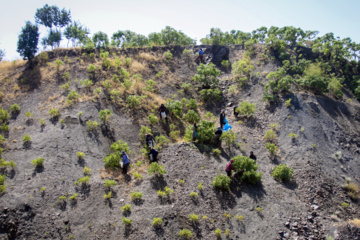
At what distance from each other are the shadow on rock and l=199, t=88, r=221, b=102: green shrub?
9.22 meters

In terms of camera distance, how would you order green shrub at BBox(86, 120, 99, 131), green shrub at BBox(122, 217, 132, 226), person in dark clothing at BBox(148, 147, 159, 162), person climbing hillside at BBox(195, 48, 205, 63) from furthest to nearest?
person climbing hillside at BBox(195, 48, 205, 63), green shrub at BBox(86, 120, 99, 131), person in dark clothing at BBox(148, 147, 159, 162), green shrub at BBox(122, 217, 132, 226)

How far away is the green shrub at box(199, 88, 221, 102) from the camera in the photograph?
64.0 feet

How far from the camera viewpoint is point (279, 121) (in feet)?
54.4

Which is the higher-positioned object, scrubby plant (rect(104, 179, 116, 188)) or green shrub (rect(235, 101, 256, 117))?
green shrub (rect(235, 101, 256, 117))

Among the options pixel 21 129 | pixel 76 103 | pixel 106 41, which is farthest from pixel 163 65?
pixel 21 129

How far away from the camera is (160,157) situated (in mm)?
13172

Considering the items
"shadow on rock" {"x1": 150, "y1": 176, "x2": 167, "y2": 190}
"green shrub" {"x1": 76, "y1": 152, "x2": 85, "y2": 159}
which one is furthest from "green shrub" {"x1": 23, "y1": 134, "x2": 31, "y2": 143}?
"shadow on rock" {"x1": 150, "y1": 176, "x2": 167, "y2": 190}

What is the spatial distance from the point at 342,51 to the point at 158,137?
1943 cm

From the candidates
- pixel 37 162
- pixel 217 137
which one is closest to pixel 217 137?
pixel 217 137

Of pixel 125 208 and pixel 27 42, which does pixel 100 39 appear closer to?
pixel 27 42

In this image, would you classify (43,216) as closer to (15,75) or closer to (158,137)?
(158,137)

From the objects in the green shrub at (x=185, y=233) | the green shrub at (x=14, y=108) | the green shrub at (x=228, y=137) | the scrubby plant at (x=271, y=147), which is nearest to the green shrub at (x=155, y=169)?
the green shrub at (x=185, y=233)

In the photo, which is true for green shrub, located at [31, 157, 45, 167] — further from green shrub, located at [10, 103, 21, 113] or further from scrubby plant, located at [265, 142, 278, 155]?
scrubby plant, located at [265, 142, 278, 155]

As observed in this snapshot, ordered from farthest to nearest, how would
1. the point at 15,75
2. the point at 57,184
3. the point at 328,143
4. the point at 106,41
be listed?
the point at 106,41
the point at 15,75
the point at 328,143
the point at 57,184
